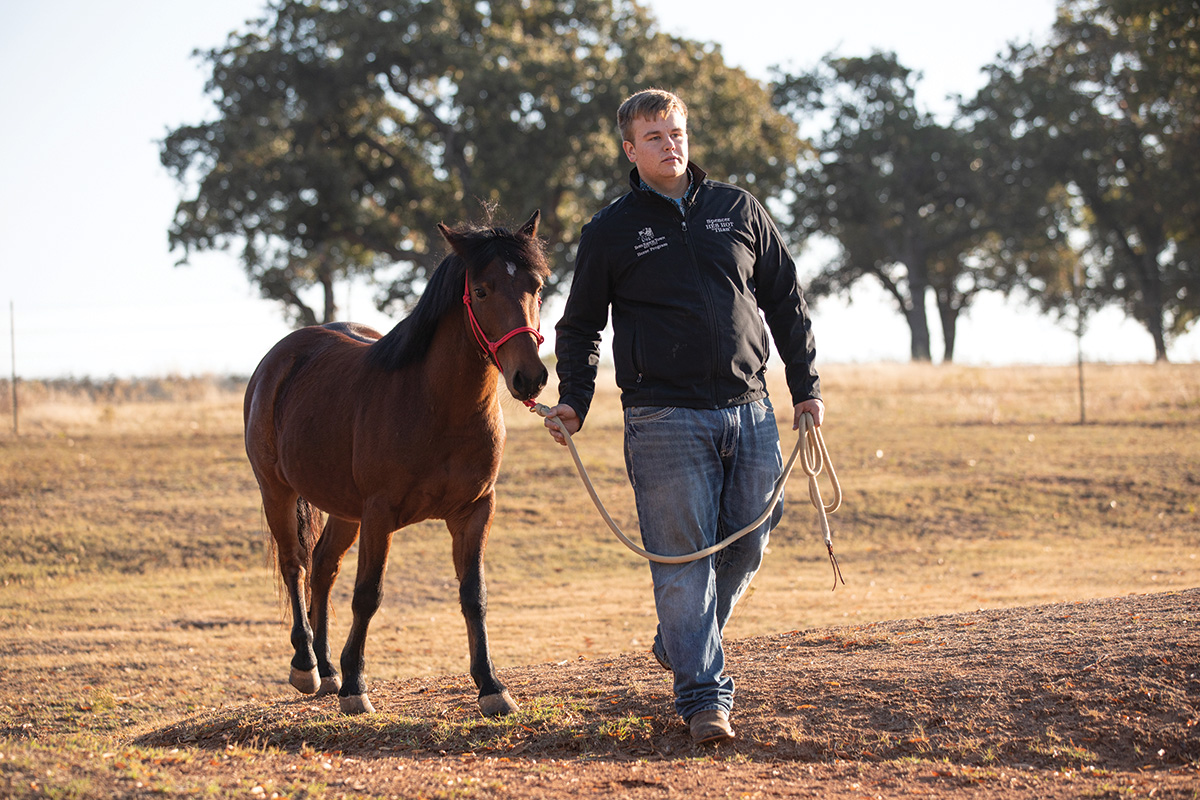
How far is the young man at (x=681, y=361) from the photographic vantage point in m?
3.88

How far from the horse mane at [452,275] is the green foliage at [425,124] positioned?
679 inches

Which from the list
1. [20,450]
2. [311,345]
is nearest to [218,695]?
[311,345]

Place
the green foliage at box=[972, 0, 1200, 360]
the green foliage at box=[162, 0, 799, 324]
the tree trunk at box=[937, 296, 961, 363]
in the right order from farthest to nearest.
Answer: the tree trunk at box=[937, 296, 961, 363] → the green foliage at box=[972, 0, 1200, 360] → the green foliage at box=[162, 0, 799, 324]

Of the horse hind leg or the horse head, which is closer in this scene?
the horse head

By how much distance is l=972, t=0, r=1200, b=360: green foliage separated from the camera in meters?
32.1

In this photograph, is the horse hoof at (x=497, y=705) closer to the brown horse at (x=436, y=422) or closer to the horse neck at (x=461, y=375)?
the brown horse at (x=436, y=422)

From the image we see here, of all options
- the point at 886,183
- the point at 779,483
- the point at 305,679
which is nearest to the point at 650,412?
the point at 779,483

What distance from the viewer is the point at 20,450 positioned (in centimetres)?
1498

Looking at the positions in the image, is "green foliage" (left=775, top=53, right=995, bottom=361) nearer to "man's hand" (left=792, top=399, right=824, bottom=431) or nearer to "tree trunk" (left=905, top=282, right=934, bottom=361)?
"tree trunk" (left=905, top=282, right=934, bottom=361)

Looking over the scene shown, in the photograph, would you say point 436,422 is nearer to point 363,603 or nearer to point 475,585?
point 475,585

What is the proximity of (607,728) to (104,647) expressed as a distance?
16.6 ft

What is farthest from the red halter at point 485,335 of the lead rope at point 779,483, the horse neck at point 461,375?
the lead rope at point 779,483

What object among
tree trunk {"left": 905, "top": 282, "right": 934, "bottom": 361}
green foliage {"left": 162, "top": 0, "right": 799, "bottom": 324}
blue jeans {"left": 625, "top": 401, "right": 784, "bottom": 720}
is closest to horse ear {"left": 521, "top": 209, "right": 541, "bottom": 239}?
blue jeans {"left": 625, "top": 401, "right": 784, "bottom": 720}

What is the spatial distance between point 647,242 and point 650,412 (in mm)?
647
